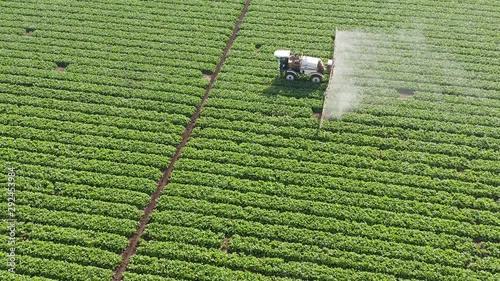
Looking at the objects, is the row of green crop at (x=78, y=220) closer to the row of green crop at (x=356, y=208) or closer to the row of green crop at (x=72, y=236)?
the row of green crop at (x=72, y=236)

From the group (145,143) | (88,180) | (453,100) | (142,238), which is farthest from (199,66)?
(453,100)

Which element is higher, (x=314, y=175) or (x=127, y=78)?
(x=127, y=78)

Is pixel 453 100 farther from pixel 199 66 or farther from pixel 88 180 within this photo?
pixel 88 180

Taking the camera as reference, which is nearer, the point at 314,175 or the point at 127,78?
the point at 314,175

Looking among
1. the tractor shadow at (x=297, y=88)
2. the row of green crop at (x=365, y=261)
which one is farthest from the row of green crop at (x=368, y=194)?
the tractor shadow at (x=297, y=88)

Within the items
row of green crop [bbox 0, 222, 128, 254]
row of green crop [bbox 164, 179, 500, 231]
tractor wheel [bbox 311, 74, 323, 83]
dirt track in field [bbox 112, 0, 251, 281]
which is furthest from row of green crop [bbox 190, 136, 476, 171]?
row of green crop [bbox 0, 222, 128, 254]

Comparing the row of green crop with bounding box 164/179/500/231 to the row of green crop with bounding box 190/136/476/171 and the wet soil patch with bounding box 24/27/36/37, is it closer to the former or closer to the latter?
the row of green crop with bounding box 190/136/476/171
